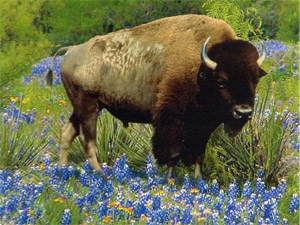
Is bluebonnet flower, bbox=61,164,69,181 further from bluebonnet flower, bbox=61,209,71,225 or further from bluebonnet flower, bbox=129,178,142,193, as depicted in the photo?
bluebonnet flower, bbox=61,209,71,225

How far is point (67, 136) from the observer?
7027 millimetres

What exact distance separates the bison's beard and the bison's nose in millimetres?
238

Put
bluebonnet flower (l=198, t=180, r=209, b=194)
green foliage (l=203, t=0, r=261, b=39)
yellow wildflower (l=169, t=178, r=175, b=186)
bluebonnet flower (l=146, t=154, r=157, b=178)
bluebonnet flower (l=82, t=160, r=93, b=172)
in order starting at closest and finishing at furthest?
bluebonnet flower (l=198, t=180, r=209, b=194) → yellow wildflower (l=169, t=178, r=175, b=186) → bluebonnet flower (l=146, t=154, r=157, b=178) → bluebonnet flower (l=82, t=160, r=93, b=172) → green foliage (l=203, t=0, r=261, b=39)

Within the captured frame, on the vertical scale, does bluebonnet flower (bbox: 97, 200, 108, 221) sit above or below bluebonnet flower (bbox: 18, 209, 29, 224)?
below

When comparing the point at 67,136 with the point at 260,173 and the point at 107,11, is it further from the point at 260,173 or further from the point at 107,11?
the point at 107,11

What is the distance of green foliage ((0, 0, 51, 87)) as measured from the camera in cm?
908

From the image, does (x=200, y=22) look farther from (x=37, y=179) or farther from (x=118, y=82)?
(x=37, y=179)

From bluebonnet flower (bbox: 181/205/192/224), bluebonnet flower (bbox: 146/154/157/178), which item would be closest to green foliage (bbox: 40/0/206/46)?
bluebonnet flower (bbox: 146/154/157/178)

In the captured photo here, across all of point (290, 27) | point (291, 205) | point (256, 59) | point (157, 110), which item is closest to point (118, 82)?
point (157, 110)

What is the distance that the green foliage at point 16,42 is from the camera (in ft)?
29.8

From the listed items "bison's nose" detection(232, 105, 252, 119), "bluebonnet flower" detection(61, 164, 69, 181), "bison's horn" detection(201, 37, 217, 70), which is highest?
"bison's horn" detection(201, 37, 217, 70)

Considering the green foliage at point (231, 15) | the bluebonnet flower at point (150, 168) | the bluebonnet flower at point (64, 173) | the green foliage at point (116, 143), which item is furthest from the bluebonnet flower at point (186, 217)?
the green foliage at point (231, 15)

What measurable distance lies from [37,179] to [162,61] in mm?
1840

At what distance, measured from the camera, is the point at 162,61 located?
6.36m
